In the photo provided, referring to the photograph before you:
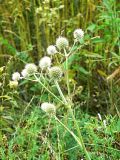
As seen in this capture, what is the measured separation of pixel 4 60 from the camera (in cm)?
362

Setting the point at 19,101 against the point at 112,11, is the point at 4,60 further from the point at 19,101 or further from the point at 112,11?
the point at 112,11

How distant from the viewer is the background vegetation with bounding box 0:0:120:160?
227cm

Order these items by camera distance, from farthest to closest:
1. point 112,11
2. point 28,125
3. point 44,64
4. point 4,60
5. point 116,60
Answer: point 4,60 → point 116,60 → point 112,11 → point 28,125 → point 44,64

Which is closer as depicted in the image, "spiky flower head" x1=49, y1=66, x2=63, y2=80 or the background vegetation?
"spiky flower head" x1=49, y1=66, x2=63, y2=80

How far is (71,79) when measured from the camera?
3.03 meters

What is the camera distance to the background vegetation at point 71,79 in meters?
2.27

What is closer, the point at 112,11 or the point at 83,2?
the point at 112,11

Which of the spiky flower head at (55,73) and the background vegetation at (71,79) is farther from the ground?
the spiky flower head at (55,73)

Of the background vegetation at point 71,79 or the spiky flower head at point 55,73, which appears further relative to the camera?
the background vegetation at point 71,79

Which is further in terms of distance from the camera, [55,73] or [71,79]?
[71,79]

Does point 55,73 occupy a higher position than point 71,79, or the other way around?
point 55,73

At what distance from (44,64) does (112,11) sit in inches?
39.4

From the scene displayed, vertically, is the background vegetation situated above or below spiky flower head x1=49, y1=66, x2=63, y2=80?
below

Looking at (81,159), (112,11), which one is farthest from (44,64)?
(112,11)
